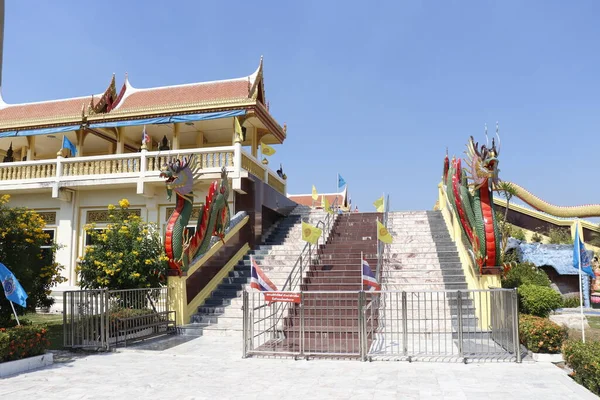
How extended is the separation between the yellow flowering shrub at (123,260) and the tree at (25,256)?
3.12ft

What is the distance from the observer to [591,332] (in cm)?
1188

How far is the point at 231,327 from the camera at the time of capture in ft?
38.3

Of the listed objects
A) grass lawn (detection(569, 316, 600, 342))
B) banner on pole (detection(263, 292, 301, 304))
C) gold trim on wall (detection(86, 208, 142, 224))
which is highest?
gold trim on wall (detection(86, 208, 142, 224))

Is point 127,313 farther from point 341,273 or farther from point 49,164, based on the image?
point 49,164

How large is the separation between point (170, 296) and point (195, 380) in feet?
16.2

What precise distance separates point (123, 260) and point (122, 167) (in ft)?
20.0

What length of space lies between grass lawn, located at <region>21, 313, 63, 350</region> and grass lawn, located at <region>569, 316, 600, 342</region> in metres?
10.5

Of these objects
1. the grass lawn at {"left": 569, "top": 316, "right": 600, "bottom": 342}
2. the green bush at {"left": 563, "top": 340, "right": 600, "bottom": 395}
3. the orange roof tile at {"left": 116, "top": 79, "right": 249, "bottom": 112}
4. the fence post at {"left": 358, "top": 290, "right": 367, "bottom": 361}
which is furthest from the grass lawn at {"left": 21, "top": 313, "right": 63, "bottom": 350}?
the grass lawn at {"left": 569, "top": 316, "right": 600, "bottom": 342}

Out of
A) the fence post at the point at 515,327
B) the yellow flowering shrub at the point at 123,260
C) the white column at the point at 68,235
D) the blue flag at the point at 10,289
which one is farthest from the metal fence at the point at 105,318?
the white column at the point at 68,235

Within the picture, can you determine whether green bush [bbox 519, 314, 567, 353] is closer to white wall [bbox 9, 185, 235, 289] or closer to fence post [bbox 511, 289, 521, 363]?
fence post [bbox 511, 289, 521, 363]

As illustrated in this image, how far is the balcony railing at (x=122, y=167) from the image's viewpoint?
15484 millimetres

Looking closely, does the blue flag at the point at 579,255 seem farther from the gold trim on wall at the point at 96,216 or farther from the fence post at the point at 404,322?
the gold trim on wall at the point at 96,216

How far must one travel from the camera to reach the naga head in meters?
11.7

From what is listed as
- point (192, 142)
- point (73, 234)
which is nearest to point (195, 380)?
point (73, 234)
